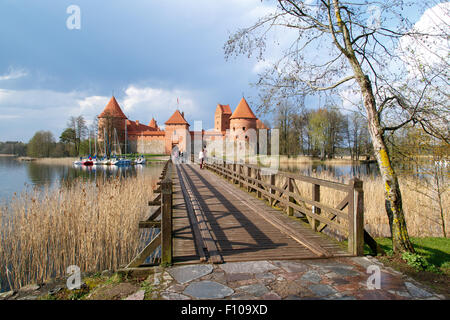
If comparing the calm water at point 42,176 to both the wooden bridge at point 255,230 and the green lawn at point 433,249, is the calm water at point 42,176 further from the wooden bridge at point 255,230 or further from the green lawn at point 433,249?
the green lawn at point 433,249

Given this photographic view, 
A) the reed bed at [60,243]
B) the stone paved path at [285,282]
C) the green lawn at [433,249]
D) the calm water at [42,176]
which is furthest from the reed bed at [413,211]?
the calm water at [42,176]

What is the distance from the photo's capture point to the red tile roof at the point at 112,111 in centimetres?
5538

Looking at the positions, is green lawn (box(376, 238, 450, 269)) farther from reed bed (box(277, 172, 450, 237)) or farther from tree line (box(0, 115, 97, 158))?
tree line (box(0, 115, 97, 158))

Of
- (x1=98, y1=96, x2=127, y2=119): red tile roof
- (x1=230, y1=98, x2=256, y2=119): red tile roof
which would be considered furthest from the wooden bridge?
(x1=98, y1=96, x2=127, y2=119): red tile roof

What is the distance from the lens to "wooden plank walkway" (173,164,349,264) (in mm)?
3684

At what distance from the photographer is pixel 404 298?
2529 millimetres

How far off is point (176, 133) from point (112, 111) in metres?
13.5

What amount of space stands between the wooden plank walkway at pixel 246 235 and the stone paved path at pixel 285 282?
0.86 feet

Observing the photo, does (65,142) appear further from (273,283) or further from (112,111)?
(273,283)

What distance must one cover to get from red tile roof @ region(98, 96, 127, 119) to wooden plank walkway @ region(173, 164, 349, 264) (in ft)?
175

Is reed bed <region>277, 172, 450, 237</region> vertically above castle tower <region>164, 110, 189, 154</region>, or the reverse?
castle tower <region>164, 110, 189, 154</region>
